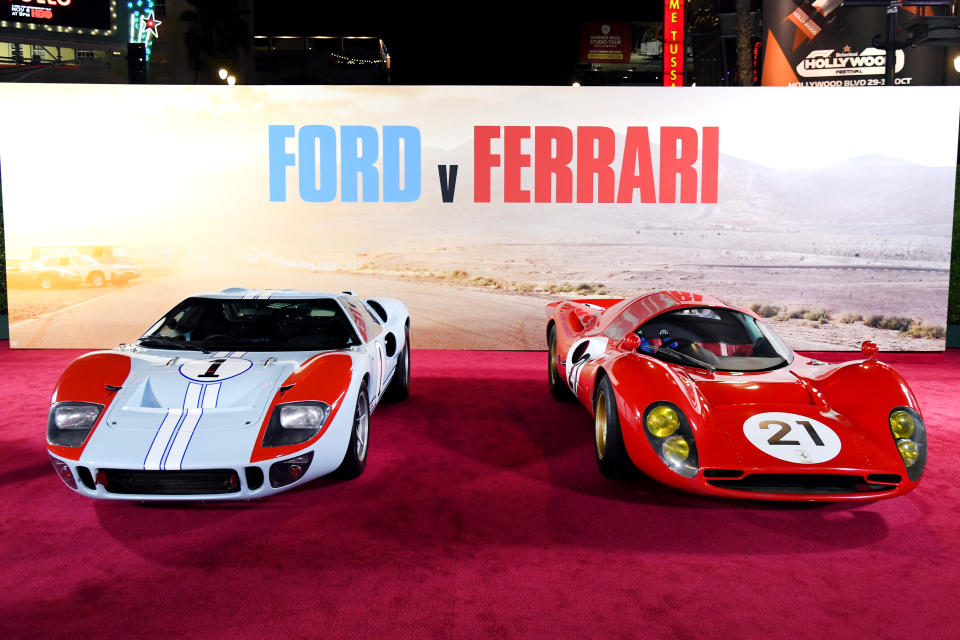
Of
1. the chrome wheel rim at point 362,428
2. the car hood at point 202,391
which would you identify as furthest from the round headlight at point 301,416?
the chrome wheel rim at point 362,428

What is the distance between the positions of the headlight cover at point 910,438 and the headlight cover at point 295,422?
2.65 metres

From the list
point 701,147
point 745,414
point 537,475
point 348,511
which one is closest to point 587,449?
point 537,475

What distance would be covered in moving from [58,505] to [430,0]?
22.0 m

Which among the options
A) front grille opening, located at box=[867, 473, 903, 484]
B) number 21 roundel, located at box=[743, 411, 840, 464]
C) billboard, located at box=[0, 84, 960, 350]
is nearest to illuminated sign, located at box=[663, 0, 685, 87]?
billboard, located at box=[0, 84, 960, 350]

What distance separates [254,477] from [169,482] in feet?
1.15

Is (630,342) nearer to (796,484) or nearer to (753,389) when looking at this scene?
(753,389)

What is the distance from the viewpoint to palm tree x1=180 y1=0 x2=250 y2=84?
80.4ft

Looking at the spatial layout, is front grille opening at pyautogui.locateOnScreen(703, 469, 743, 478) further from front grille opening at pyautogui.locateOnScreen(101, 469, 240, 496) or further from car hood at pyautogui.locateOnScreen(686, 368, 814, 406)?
front grille opening at pyautogui.locateOnScreen(101, 469, 240, 496)

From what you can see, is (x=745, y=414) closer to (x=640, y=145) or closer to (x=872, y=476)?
(x=872, y=476)

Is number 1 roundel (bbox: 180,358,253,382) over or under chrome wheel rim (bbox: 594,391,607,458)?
over

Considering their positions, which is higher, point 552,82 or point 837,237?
point 552,82

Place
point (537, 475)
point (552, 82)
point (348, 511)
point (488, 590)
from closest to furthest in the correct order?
point (488, 590) → point (348, 511) → point (537, 475) → point (552, 82)

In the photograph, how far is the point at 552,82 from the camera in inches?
960

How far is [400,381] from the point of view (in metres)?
5.40
